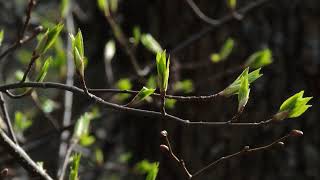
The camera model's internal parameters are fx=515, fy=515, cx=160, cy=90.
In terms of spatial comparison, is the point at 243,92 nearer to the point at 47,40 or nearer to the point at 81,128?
the point at 47,40

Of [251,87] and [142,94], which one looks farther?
[251,87]

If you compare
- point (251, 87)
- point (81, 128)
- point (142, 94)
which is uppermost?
point (142, 94)

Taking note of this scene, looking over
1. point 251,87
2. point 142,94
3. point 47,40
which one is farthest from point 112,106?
point 251,87

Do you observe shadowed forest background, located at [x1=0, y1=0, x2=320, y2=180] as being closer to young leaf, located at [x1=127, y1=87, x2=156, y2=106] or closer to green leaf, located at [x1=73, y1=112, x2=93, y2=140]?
green leaf, located at [x1=73, y1=112, x2=93, y2=140]

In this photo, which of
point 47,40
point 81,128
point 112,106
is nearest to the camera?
point 112,106

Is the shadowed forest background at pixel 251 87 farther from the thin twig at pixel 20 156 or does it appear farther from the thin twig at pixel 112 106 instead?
the thin twig at pixel 112 106

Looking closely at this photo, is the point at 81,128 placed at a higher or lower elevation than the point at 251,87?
higher

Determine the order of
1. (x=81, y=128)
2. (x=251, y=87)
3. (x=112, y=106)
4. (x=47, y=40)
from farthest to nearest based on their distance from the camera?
(x=251, y=87)
(x=81, y=128)
(x=47, y=40)
(x=112, y=106)

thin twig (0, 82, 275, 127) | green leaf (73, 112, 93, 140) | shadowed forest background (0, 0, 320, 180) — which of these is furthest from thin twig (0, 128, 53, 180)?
shadowed forest background (0, 0, 320, 180)
